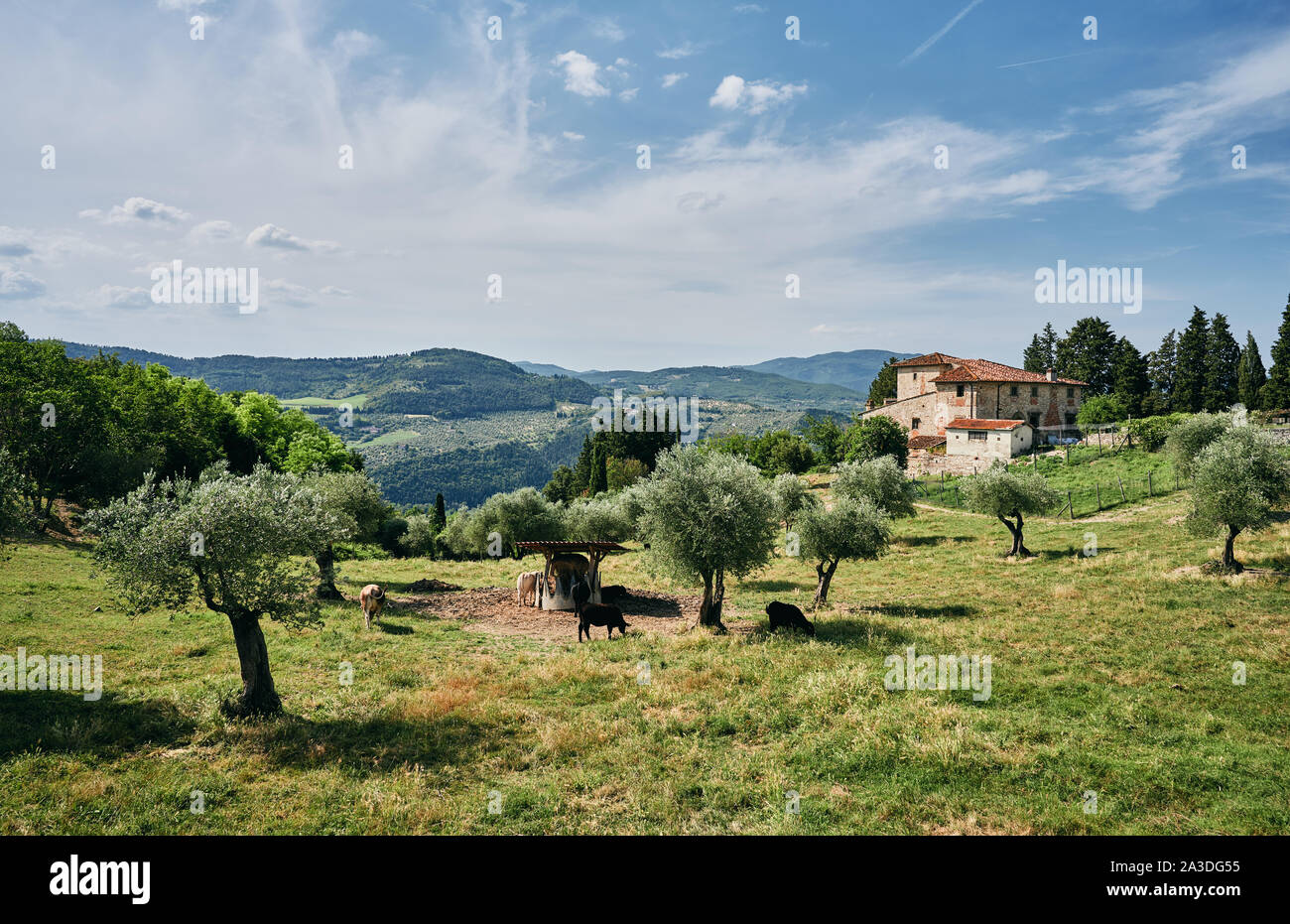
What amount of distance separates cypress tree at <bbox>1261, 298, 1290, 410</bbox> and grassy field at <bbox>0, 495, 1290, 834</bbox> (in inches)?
2515

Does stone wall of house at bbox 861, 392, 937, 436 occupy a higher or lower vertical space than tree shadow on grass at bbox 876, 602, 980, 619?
higher

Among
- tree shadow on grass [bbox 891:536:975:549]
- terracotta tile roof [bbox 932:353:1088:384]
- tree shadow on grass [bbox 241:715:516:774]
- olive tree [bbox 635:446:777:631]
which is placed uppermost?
terracotta tile roof [bbox 932:353:1088:384]

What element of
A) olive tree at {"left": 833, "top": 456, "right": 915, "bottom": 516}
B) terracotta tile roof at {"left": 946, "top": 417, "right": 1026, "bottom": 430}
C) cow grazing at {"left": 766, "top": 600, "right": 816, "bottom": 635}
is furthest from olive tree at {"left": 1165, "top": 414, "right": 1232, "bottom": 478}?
cow grazing at {"left": 766, "top": 600, "right": 816, "bottom": 635}

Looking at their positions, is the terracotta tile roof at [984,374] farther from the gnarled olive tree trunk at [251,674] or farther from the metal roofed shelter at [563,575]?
the gnarled olive tree trunk at [251,674]

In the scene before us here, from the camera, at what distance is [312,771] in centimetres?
1290

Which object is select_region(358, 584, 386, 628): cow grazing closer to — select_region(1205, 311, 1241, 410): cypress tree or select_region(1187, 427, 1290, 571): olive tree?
select_region(1187, 427, 1290, 571): olive tree

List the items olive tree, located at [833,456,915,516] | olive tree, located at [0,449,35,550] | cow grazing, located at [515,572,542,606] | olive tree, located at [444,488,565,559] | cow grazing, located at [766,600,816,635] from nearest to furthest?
olive tree, located at [0,449,35,550], cow grazing, located at [766,600,816,635], cow grazing, located at [515,572,542,606], olive tree, located at [833,456,915,516], olive tree, located at [444,488,565,559]

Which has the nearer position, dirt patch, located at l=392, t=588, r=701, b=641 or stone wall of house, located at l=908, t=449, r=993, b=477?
dirt patch, located at l=392, t=588, r=701, b=641

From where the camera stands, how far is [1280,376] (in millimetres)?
71000

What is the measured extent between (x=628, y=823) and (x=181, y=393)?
3112 inches

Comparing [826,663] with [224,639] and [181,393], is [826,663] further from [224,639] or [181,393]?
[181,393]

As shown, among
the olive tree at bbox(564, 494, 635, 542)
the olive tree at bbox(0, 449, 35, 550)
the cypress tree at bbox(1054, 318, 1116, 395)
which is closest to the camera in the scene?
the olive tree at bbox(0, 449, 35, 550)

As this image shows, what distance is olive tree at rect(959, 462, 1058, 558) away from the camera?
3822cm

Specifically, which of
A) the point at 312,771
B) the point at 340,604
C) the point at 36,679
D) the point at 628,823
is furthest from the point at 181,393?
the point at 628,823
